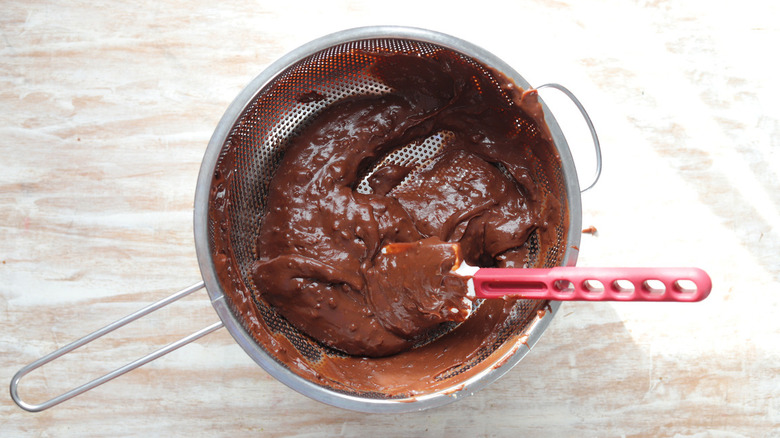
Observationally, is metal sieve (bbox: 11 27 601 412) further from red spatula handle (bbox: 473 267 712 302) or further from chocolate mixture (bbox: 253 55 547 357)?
red spatula handle (bbox: 473 267 712 302)

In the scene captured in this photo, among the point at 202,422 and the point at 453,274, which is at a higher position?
the point at 453,274

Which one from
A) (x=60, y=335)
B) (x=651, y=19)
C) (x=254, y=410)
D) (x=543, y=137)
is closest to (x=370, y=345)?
(x=254, y=410)

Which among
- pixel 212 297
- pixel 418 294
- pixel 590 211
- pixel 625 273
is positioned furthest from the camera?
pixel 590 211

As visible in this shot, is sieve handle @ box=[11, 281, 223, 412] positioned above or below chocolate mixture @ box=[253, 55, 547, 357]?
below

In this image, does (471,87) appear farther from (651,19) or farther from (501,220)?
(651,19)

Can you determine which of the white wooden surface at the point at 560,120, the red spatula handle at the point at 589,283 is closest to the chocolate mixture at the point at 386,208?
the red spatula handle at the point at 589,283

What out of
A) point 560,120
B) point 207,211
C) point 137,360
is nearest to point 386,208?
point 207,211

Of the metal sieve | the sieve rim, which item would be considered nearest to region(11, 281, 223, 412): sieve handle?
the metal sieve
